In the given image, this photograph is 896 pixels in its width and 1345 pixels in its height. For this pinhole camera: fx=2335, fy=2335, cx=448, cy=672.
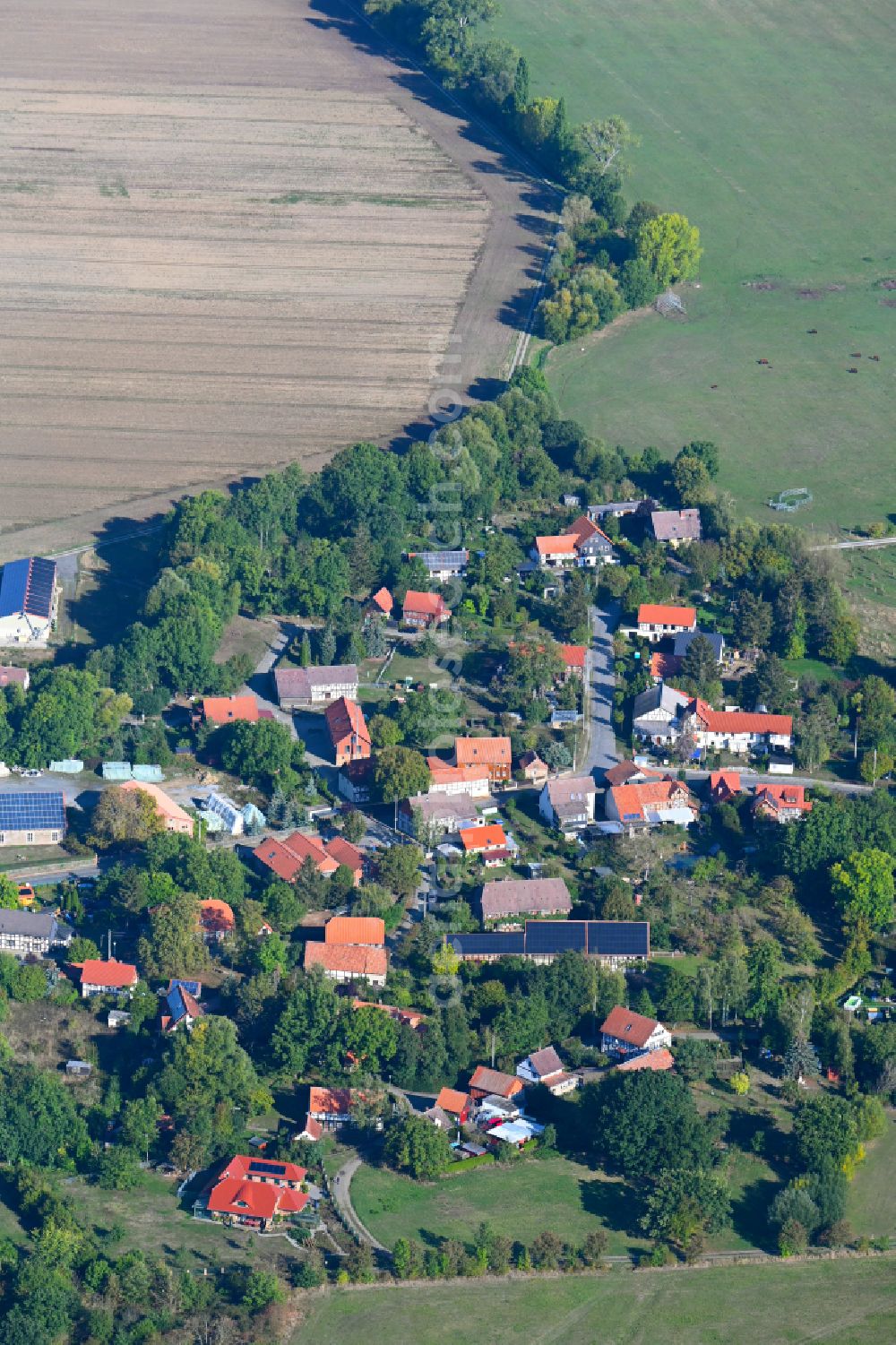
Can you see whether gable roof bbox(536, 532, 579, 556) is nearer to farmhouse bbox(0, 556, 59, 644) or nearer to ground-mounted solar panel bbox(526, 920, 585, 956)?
farmhouse bbox(0, 556, 59, 644)

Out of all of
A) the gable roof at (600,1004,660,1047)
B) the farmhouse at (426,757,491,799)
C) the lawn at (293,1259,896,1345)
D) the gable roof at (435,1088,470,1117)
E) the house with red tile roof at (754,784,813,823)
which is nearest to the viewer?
the lawn at (293,1259,896,1345)

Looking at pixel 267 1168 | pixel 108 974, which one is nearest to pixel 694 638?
pixel 108 974

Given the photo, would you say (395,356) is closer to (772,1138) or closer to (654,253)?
(654,253)

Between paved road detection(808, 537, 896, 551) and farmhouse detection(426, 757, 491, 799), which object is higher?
paved road detection(808, 537, 896, 551)

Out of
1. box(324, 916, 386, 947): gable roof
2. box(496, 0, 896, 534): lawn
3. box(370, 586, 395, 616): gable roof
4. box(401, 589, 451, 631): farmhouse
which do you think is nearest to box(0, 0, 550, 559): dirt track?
box(496, 0, 896, 534): lawn

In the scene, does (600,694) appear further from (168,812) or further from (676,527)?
(168,812)

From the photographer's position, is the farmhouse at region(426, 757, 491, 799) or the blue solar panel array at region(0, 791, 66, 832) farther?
the farmhouse at region(426, 757, 491, 799)

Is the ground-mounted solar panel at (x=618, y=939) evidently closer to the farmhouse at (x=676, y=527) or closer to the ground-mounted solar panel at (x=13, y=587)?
the farmhouse at (x=676, y=527)
